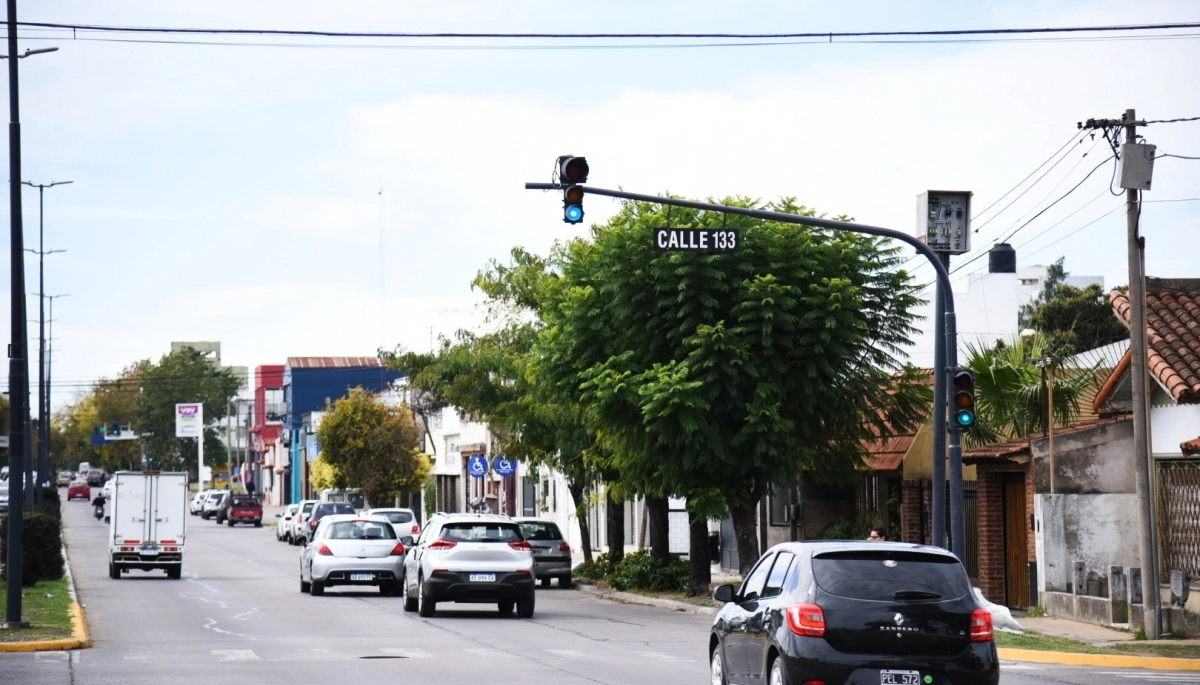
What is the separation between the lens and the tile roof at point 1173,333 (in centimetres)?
2300

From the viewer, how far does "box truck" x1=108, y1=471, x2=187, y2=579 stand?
1593 inches

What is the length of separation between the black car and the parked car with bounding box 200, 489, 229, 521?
8434 cm

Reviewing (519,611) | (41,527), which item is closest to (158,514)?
(41,527)

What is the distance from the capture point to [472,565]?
26234 mm

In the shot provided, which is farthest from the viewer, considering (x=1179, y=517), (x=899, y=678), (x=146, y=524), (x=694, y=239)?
(x=146, y=524)

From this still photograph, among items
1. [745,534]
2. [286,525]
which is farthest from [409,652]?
[286,525]

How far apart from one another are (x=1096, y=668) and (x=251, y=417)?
13775 cm

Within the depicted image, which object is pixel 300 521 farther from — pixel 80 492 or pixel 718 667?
pixel 80 492

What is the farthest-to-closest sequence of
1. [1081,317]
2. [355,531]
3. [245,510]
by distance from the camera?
[245,510], [1081,317], [355,531]

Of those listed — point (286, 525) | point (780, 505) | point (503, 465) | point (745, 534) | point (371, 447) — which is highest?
point (371, 447)

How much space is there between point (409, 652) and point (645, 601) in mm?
12917

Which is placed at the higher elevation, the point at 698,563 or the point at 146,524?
the point at 146,524

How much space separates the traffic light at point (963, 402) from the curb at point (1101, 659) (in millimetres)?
2943

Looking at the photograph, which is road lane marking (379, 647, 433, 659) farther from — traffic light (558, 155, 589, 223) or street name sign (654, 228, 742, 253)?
street name sign (654, 228, 742, 253)
